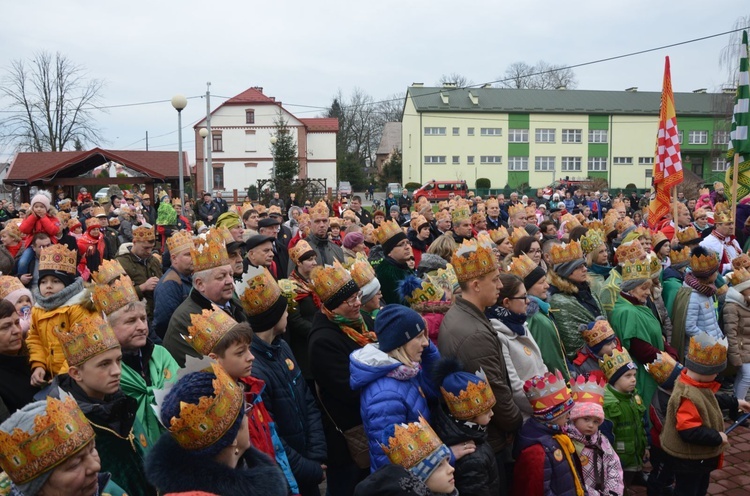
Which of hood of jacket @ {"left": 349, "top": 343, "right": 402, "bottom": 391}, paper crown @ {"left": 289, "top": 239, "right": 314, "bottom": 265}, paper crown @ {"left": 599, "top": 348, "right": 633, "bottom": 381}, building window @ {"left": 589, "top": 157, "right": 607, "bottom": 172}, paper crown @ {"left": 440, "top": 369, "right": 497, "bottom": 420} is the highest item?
building window @ {"left": 589, "top": 157, "right": 607, "bottom": 172}

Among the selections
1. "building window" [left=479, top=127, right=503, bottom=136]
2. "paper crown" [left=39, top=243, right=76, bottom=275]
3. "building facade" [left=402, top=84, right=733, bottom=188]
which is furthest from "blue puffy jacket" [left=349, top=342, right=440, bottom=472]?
"building window" [left=479, top=127, right=503, bottom=136]

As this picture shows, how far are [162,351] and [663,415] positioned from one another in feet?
13.4

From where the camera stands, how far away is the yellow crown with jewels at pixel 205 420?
2.35 metres

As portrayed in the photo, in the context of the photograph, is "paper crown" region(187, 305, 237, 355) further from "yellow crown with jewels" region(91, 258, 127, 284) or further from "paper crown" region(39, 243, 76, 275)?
"paper crown" region(39, 243, 76, 275)

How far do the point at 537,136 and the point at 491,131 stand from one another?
16.3 ft

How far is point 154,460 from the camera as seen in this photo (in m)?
2.40

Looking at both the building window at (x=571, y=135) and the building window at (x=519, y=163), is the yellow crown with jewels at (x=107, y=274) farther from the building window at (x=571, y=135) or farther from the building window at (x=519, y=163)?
the building window at (x=571, y=135)

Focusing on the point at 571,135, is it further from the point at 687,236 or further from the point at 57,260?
the point at 57,260

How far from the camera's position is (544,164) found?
63.6 metres

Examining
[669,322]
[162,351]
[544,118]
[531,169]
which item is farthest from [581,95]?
[162,351]

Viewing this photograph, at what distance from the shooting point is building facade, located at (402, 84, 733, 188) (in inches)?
2422

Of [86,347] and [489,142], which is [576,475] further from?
[489,142]

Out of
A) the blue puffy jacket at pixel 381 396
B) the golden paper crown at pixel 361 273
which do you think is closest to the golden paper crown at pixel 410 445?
the blue puffy jacket at pixel 381 396

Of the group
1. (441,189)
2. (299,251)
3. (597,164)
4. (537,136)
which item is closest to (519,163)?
(537,136)
